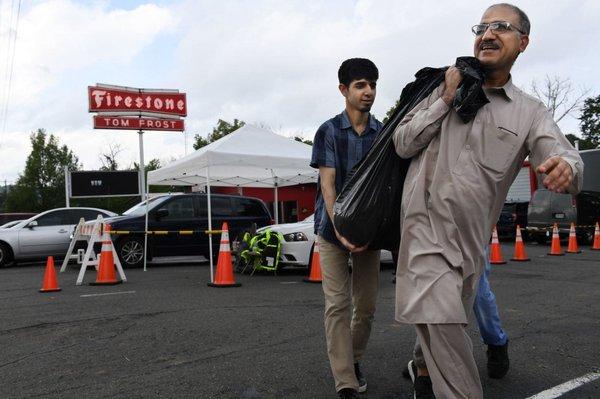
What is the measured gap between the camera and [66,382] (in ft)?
12.6

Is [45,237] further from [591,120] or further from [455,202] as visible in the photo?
[591,120]

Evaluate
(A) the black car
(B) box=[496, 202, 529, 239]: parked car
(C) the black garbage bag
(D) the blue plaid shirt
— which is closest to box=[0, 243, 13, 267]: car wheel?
(A) the black car

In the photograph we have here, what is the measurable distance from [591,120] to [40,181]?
53.3 meters

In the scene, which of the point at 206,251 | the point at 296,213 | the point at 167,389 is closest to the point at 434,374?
the point at 167,389

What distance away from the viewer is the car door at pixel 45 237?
14.5 meters

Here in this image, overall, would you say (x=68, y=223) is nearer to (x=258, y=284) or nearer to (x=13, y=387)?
(x=258, y=284)

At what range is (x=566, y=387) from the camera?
3.61 m

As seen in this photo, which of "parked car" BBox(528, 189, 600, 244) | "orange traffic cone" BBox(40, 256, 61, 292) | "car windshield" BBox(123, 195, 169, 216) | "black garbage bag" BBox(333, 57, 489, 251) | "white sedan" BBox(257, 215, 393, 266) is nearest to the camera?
"black garbage bag" BBox(333, 57, 489, 251)

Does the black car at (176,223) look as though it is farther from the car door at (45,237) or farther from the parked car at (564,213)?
the parked car at (564,213)

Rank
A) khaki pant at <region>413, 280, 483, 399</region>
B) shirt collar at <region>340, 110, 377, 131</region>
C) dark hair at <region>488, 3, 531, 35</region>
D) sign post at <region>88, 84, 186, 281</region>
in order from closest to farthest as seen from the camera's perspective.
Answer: khaki pant at <region>413, 280, 483, 399</region> < dark hair at <region>488, 3, 531, 35</region> < shirt collar at <region>340, 110, 377, 131</region> < sign post at <region>88, 84, 186, 281</region>

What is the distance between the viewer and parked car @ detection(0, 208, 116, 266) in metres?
14.5

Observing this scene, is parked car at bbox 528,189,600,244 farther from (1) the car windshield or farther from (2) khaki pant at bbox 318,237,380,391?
(2) khaki pant at bbox 318,237,380,391

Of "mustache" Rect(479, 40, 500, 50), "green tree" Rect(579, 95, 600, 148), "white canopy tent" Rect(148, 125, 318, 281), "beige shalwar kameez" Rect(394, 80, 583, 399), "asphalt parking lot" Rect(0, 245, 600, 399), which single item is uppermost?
"green tree" Rect(579, 95, 600, 148)

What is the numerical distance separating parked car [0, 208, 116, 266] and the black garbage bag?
12.9m
